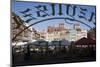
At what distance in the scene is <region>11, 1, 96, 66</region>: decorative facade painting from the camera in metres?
2.08

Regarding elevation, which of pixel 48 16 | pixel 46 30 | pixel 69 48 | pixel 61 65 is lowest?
pixel 61 65

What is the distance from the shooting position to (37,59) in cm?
215

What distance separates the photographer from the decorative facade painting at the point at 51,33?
208 centimetres

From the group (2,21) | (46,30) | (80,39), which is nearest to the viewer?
(2,21)

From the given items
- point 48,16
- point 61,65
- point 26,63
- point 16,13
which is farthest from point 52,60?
point 16,13

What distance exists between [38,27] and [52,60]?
0.37 m

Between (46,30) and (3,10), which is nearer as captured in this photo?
(3,10)

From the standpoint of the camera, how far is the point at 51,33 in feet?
7.22

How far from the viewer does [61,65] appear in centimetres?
223

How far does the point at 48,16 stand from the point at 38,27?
158mm

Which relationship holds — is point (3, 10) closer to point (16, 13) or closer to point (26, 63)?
point (16, 13)

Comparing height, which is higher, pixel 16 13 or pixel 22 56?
pixel 16 13

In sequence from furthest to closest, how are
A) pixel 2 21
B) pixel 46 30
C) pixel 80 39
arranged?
pixel 80 39
pixel 46 30
pixel 2 21

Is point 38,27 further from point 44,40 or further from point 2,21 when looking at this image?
point 2,21
